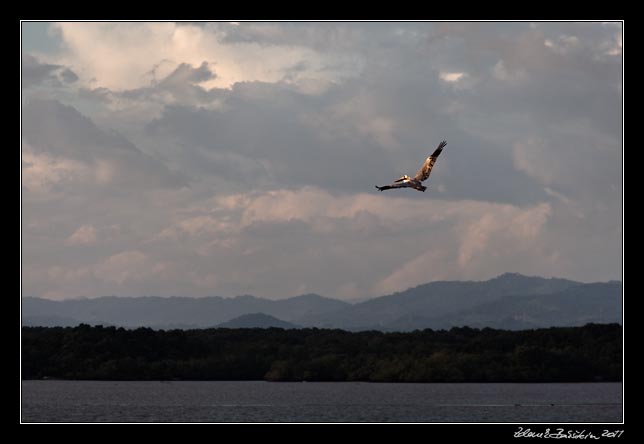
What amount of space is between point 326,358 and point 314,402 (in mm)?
45529

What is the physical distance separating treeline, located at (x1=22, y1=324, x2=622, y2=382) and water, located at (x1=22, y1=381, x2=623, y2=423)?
3.21 meters

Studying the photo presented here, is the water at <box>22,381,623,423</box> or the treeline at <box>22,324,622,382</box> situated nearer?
the water at <box>22,381,623,423</box>

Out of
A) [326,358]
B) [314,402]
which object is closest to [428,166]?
[314,402]

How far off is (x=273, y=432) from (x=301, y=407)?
181ft

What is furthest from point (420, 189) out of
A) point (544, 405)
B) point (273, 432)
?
point (544, 405)

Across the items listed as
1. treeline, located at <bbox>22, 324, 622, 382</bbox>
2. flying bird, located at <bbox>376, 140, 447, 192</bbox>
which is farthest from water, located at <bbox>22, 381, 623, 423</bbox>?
flying bird, located at <bbox>376, 140, 447, 192</bbox>

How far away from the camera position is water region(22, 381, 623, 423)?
103 metres

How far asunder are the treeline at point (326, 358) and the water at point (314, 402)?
3206mm

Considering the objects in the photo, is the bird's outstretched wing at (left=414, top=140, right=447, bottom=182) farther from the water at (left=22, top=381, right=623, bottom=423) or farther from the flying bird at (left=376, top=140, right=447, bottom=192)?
the water at (left=22, top=381, right=623, bottom=423)

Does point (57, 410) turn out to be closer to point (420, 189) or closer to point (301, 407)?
point (301, 407)

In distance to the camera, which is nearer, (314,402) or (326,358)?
(314,402)

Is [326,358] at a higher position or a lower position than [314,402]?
higher

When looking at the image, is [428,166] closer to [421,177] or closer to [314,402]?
[421,177]

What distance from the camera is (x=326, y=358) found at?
170m
